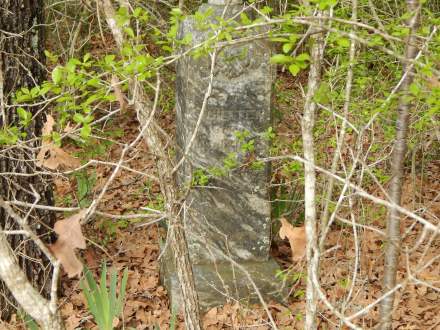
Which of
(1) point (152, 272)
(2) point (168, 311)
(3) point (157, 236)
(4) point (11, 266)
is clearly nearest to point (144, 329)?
(2) point (168, 311)

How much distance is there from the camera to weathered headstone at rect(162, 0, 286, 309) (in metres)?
3.69

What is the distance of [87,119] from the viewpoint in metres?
2.33

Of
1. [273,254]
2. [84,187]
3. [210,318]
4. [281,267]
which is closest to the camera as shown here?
[210,318]

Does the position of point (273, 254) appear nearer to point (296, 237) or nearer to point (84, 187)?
point (84, 187)

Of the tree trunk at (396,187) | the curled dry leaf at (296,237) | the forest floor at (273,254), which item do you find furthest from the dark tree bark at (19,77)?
the tree trunk at (396,187)

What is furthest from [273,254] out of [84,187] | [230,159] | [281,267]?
[84,187]

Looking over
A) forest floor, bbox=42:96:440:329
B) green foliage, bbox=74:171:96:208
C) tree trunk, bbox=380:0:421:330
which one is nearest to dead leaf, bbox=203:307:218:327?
forest floor, bbox=42:96:440:329

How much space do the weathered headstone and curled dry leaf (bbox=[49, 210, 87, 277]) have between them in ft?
6.03

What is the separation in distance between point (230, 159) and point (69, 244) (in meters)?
2.06

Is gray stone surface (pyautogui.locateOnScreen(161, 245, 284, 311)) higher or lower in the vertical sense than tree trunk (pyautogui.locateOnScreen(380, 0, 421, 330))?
lower

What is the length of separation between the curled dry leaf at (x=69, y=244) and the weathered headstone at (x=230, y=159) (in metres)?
1.84

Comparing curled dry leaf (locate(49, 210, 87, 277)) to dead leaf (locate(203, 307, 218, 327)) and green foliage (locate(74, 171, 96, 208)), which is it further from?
green foliage (locate(74, 171, 96, 208))

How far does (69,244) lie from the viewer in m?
1.76

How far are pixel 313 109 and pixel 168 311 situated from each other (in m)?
2.12
